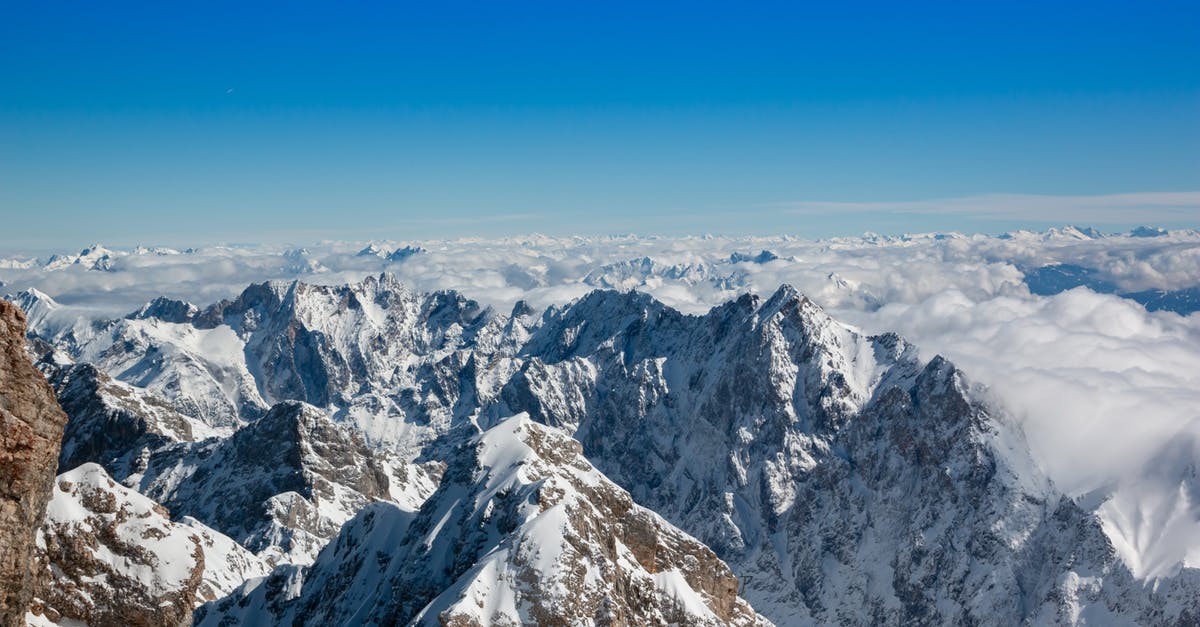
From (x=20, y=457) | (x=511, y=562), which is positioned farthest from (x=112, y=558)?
(x=20, y=457)

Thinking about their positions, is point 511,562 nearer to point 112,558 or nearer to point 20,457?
point 112,558

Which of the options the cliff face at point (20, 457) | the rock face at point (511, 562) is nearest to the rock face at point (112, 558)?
the rock face at point (511, 562)

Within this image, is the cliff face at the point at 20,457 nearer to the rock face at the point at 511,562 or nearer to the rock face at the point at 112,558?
the rock face at the point at 511,562

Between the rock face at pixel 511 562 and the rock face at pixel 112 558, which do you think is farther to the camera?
the rock face at pixel 112 558

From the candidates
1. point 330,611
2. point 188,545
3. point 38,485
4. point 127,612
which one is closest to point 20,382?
point 38,485

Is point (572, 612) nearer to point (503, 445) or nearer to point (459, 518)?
point (459, 518)

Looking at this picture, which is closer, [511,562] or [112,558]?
[511,562]
